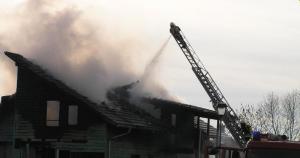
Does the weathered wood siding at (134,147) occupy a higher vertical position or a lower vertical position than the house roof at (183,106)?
lower

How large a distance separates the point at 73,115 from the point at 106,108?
1593 millimetres

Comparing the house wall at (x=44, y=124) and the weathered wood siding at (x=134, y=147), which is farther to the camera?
the weathered wood siding at (x=134, y=147)

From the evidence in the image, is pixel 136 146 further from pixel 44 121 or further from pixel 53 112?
pixel 44 121

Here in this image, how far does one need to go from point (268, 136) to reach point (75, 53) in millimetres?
20102

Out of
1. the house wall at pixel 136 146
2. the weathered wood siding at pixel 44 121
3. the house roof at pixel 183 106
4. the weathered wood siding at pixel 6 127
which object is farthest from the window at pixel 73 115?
the house roof at pixel 183 106

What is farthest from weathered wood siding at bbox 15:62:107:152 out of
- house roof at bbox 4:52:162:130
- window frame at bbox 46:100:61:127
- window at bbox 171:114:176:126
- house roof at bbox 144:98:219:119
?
window at bbox 171:114:176:126

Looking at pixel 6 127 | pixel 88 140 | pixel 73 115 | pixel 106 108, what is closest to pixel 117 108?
pixel 106 108

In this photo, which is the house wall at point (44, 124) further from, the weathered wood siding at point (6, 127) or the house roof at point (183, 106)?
the house roof at point (183, 106)

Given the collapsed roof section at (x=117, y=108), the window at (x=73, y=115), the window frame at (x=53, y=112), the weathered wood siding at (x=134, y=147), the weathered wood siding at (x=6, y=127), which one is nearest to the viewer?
the collapsed roof section at (x=117, y=108)

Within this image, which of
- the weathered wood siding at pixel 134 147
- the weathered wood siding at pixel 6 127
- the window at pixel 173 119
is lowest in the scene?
the weathered wood siding at pixel 134 147

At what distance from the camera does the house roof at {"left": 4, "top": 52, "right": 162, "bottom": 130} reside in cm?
2833

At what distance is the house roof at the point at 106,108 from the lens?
28.3 metres

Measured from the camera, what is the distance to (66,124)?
96.9 ft

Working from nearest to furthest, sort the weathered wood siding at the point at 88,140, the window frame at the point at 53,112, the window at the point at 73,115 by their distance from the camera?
the weathered wood siding at the point at 88,140, the window at the point at 73,115, the window frame at the point at 53,112
